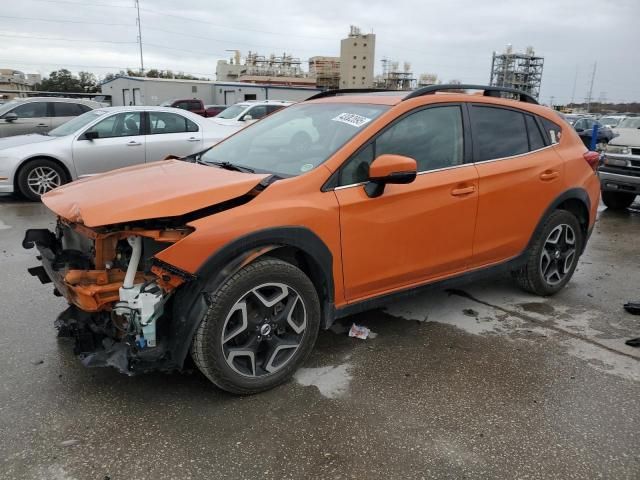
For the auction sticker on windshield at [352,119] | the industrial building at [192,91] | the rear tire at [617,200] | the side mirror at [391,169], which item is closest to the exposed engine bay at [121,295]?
the side mirror at [391,169]

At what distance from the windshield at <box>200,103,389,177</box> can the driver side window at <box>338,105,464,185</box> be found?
0.15 meters

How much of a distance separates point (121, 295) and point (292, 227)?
955 millimetres

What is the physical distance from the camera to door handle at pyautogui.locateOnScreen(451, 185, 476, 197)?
358 centimetres

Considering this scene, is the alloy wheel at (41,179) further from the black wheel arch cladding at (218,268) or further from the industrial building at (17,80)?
the industrial building at (17,80)

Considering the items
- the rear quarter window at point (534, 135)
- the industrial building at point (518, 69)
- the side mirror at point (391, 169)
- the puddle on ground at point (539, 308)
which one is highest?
the industrial building at point (518, 69)

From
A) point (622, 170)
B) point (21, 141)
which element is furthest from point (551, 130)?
point (21, 141)

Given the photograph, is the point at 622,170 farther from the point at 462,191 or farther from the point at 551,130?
the point at 462,191

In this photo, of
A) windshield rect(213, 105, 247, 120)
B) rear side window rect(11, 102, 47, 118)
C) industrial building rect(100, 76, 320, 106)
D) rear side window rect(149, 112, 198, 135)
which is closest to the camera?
rear side window rect(149, 112, 198, 135)

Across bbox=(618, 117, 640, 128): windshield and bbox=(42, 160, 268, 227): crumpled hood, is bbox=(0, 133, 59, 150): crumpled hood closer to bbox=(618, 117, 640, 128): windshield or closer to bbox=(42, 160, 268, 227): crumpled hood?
bbox=(42, 160, 268, 227): crumpled hood

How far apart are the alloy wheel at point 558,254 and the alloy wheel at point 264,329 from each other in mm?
2527

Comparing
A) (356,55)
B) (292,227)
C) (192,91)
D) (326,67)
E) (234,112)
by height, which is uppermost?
(356,55)

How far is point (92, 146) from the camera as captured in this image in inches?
340

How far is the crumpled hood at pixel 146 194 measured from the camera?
2613mm

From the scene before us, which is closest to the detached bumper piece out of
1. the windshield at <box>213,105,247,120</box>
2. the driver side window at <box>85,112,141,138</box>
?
the driver side window at <box>85,112,141,138</box>
